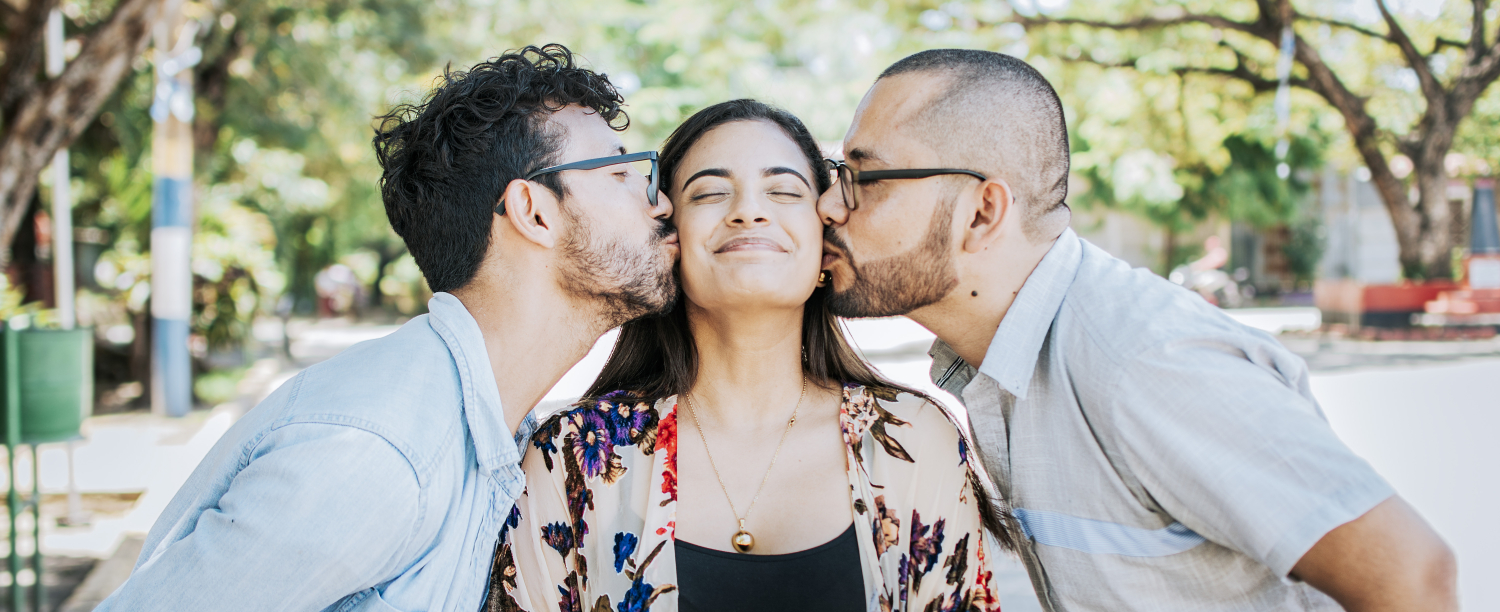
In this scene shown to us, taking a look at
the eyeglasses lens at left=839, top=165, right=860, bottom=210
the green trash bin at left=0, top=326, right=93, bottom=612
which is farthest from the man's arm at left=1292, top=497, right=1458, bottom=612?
the green trash bin at left=0, top=326, right=93, bottom=612

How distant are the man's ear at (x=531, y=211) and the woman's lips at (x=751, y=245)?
1.61 ft

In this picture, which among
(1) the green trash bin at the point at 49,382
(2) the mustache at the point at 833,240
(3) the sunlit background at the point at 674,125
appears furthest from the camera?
(3) the sunlit background at the point at 674,125

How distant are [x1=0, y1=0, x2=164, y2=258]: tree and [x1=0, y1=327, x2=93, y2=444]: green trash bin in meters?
1.71

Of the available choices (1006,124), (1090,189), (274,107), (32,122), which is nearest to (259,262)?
(274,107)

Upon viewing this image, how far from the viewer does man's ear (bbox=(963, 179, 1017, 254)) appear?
2.43 m

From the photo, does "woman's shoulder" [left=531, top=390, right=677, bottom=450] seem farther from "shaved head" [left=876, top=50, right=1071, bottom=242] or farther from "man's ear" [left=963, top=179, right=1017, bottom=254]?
"shaved head" [left=876, top=50, right=1071, bottom=242]

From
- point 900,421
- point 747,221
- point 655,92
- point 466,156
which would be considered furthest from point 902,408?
point 655,92

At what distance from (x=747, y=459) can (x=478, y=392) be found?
854 millimetres

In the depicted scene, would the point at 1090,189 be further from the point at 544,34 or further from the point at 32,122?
the point at 32,122

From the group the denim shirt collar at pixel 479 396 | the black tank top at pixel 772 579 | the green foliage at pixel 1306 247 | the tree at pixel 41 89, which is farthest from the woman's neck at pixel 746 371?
the green foliage at pixel 1306 247

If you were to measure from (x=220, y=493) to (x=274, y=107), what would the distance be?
1311 cm

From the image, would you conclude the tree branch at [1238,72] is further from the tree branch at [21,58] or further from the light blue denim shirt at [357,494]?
the light blue denim shirt at [357,494]

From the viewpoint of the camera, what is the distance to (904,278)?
2582 mm

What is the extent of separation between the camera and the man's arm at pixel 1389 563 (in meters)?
1.67
